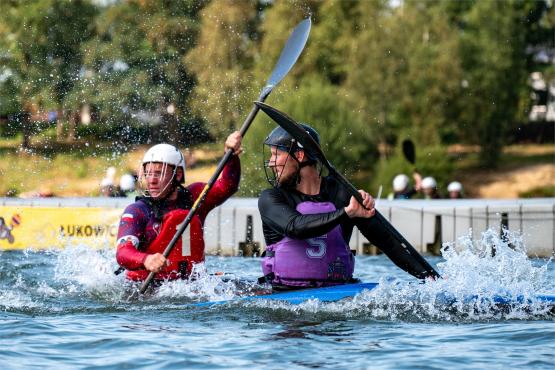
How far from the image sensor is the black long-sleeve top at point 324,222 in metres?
7.62

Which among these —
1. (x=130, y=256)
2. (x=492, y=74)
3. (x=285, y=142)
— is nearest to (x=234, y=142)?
(x=285, y=142)

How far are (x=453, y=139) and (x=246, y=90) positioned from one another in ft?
32.5

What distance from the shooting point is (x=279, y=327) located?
7.52 m

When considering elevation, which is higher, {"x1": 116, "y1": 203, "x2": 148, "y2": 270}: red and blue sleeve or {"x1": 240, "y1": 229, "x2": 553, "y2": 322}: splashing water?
{"x1": 116, "y1": 203, "x2": 148, "y2": 270}: red and blue sleeve

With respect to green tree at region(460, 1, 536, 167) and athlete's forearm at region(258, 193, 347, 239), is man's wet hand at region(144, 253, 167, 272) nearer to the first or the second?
athlete's forearm at region(258, 193, 347, 239)

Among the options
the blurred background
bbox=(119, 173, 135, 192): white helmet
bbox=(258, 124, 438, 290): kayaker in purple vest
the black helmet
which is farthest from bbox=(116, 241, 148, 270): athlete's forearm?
the blurred background

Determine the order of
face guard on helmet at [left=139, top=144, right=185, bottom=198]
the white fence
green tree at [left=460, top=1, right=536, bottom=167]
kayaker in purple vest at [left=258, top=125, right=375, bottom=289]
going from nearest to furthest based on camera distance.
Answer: kayaker in purple vest at [left=258, top=125, right=375, bottom=289] < face guard on helmet at [left=139, top=144, right=185, bottom=198] < the white fence < green tree at [left=460, top=1, right=536, bottom=167]

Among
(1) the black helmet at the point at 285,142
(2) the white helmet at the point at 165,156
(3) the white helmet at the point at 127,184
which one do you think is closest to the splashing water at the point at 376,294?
(2) the white helmet at the point at 165,156

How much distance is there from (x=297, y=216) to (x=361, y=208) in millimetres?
430

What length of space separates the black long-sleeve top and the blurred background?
22596mm

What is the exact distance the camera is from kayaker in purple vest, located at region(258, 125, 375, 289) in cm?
788

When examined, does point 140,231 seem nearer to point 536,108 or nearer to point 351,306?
point 351,306

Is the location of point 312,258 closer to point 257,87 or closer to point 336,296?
point 336,296

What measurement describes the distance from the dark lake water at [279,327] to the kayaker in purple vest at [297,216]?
0.97 feet
